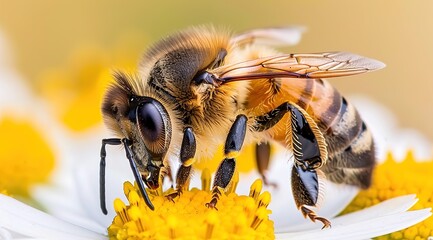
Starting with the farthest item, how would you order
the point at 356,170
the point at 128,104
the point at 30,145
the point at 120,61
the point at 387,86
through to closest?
1. the point at 387,86
2. the point at 120,61
3. the point at 30,145
4. the point at 356,170
5. the point at 128,104

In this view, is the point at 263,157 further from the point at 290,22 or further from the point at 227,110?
the point at 290,22

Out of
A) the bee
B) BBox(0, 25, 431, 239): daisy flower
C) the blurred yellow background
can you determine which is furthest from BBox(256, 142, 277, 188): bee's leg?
the blurred yellow background

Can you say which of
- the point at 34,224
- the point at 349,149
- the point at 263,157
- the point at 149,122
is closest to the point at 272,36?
the point at 263,157

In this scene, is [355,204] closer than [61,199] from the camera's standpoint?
Yes

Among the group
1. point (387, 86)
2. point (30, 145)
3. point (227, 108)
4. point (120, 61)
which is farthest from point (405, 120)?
point (227, 108)

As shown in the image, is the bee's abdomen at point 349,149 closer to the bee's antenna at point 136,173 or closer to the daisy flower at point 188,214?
the daisy flower at point 188,214

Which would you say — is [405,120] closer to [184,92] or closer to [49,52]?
[49,52]
